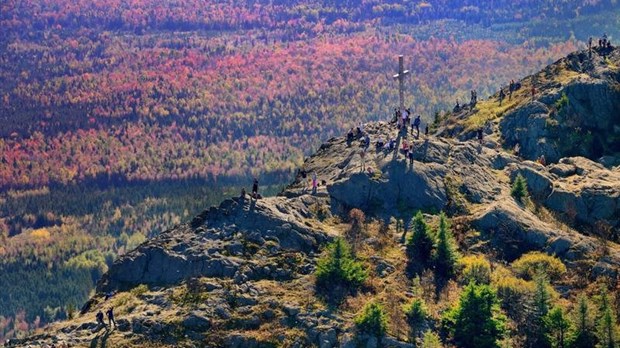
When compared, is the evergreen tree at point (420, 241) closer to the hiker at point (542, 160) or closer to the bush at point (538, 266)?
the bush at point (538, 266)

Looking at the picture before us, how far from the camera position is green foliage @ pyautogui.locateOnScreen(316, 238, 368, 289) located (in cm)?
7006

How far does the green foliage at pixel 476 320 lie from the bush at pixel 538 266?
21.6 feet

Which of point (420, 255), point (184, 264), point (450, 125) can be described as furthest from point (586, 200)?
point (184, 264)

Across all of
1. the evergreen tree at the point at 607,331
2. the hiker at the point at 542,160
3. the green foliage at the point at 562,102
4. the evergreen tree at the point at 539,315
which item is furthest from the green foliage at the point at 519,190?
the evergreen tree at the point at 607,331

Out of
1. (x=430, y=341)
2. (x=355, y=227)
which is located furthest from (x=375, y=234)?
(x=430, y=341)

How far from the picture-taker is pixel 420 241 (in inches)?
2958

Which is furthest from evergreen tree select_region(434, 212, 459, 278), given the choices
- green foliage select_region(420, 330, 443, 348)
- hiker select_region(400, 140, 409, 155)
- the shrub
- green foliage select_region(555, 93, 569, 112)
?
green foliage select_region(555, 93, 569, 112)

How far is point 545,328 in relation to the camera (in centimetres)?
6750

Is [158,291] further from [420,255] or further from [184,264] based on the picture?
[420,255]

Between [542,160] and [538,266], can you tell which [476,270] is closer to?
[538,266]

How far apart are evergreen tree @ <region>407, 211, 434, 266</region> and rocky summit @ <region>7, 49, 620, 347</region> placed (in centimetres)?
83

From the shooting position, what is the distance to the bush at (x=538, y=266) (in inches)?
2886

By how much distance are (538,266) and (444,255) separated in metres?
6.39

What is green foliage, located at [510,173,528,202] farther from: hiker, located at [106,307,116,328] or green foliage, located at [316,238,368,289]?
hiker, located at [106,307,116,328]
